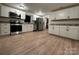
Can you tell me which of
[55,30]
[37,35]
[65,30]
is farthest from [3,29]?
[65,30]

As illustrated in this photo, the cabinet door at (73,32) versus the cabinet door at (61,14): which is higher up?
the cabinet door at (61,14)

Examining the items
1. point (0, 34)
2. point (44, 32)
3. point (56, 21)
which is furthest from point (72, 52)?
point (0, 34)

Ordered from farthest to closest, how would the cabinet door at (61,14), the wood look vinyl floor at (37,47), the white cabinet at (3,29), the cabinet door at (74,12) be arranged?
the cabinet door at (61,14), the cabinet door at (74,12), the white cabinet at (3,29), the wood look vinyl floor at (37,47)

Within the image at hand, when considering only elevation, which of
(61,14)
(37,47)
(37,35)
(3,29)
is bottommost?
(37,47)

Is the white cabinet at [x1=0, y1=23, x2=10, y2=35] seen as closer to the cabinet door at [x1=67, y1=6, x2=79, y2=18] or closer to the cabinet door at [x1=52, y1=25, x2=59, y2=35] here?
the cabinet door at [x1=52, y1=25, x2=59, y2=35]

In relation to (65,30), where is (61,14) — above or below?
above

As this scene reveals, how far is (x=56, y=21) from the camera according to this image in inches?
83.0

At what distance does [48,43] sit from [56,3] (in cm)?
66

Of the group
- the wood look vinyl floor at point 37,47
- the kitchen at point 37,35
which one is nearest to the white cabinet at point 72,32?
the kitchen at point 37,35

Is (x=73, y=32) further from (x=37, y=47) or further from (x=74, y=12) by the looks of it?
(x=37, y=47)

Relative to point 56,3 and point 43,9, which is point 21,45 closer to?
point 43,9

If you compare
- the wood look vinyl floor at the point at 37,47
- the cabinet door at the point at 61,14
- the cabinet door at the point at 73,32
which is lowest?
the wood look vinyl floor at the point at 37,47

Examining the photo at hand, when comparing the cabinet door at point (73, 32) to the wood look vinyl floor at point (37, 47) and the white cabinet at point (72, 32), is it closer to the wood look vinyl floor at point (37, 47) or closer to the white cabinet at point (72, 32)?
the white cabinet at point (72, 32)

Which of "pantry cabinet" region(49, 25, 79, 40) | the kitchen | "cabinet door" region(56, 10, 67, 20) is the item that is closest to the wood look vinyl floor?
the kitchen
